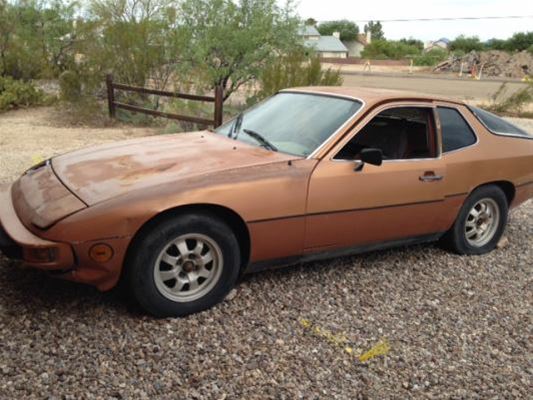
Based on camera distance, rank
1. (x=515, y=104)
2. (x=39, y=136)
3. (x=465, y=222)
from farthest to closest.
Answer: (x=515, y=104) < (x=39, y=136) < (x=465, y=222)

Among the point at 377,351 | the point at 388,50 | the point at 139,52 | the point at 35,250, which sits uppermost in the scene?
the point at 388,50

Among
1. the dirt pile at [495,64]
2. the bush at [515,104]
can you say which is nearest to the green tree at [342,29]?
the dirt pile at [495,64]

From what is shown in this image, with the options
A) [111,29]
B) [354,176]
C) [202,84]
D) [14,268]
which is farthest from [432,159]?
[111,29]

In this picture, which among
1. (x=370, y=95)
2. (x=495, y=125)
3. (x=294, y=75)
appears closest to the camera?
(x=370, y=95)

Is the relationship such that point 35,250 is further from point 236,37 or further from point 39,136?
point 236,37

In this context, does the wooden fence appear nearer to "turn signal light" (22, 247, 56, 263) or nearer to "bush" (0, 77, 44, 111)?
"bush" (0, 77, 44, 111)

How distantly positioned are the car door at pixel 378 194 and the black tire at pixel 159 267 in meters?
0.61

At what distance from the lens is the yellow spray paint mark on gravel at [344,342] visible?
3.18 metres

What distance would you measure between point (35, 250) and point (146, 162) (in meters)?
0.99

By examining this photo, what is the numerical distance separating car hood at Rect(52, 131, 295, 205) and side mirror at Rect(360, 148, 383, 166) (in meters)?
0.53

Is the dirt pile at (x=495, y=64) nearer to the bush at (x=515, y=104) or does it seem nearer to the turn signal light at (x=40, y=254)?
the bush at (x=515, y=104)

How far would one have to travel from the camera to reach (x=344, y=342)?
3.29 meters

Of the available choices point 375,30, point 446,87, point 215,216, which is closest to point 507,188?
point 215,216

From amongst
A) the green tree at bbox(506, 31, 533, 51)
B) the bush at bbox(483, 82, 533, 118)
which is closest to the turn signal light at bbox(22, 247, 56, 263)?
the bush at bbox(483, 82, 533, 118)
